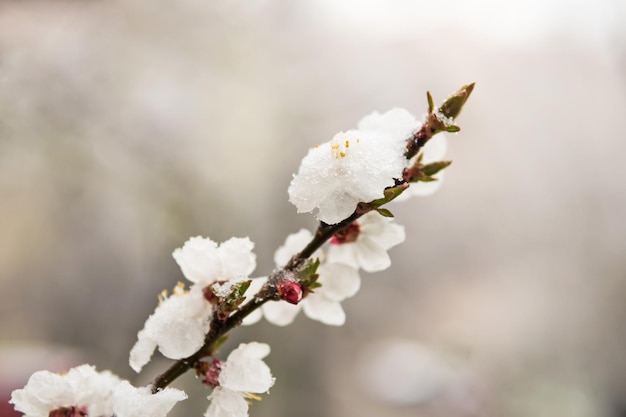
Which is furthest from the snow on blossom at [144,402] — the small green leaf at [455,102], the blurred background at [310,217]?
the blurred background at [310,217]

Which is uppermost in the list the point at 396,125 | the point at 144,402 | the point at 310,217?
the point at 310,217

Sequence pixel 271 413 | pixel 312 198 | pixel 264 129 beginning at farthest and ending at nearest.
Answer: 1. pixel 264 129
2. pixel 271 413
3. pixel 312 198

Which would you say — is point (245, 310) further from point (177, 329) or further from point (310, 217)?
point (310, 217)

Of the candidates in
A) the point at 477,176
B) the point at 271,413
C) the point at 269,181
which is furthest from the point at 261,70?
the point at 271,413

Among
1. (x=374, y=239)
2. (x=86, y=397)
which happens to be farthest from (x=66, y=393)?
(x=374, y=239)

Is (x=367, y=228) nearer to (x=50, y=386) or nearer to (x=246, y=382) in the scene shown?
(x=246, y=382)

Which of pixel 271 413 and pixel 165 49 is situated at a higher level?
pixel 165 49

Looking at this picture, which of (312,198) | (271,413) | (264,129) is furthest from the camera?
(264,129)

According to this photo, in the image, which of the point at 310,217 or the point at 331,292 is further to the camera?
the point at 310,217
